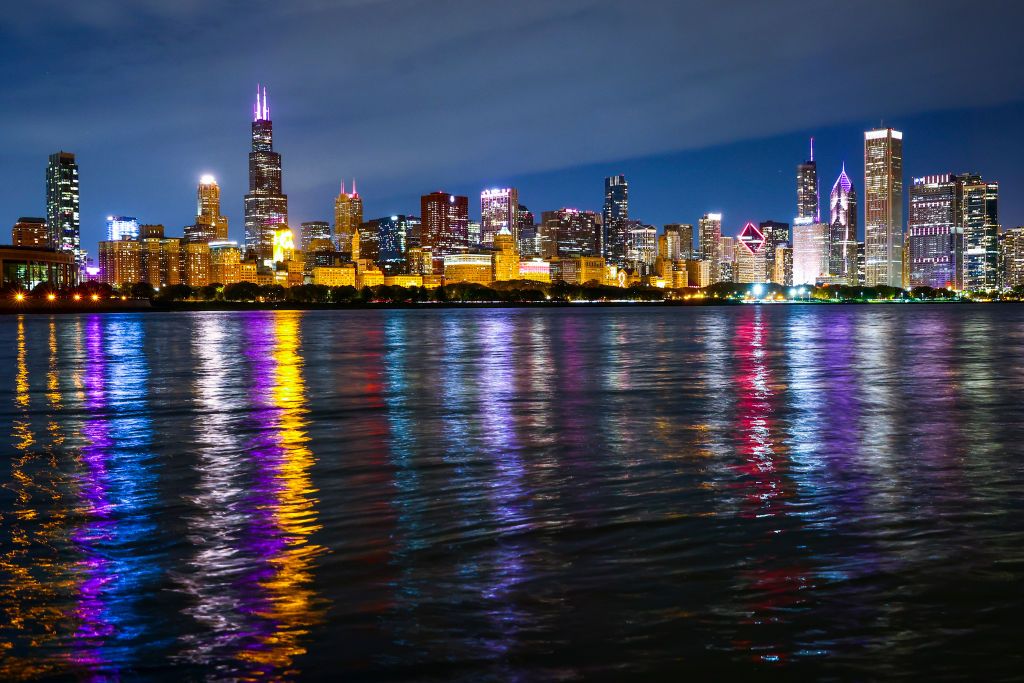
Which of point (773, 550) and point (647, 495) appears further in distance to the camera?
point (647, 495)

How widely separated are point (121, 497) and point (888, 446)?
15260mm

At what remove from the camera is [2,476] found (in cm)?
1642

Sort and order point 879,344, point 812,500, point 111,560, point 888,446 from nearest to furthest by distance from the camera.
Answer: point 111,560 → point 812,500 → point 888,446 → point 879,344

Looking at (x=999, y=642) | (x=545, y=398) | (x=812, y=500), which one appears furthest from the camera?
(x=545, y=398)

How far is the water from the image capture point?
26.4ft

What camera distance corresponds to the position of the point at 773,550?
36.7 ft

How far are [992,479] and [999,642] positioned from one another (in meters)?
8.36

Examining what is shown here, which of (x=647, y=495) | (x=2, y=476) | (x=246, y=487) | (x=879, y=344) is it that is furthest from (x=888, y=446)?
(x=879, y=344)

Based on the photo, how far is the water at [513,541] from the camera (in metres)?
8.05

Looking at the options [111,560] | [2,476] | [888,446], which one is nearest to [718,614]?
[111,560]

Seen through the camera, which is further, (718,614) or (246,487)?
(246,487)

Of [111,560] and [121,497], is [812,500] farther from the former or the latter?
[121,497]

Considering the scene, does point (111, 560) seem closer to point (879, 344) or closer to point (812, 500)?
point (812, 500)

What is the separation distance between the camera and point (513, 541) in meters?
11.6
